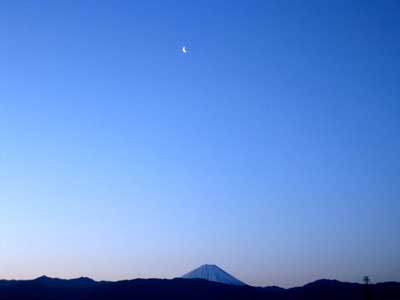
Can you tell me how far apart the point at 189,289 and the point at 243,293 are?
1553 cm

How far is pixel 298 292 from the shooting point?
14438cm

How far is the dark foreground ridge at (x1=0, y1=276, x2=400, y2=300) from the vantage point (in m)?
130

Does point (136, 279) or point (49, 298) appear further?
point (136, 279)

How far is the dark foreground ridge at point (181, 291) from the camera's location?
5098 inches

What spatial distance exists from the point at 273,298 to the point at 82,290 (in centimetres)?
5532

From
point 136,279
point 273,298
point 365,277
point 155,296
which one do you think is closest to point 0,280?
point 136,279

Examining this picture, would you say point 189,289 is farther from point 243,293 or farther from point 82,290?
point 82,290

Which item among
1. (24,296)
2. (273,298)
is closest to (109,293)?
(24,296)

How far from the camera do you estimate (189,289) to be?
142 m

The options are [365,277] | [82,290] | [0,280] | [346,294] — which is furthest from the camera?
[0,280]

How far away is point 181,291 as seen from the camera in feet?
458

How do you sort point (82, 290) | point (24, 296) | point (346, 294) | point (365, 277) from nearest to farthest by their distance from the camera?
point (365, 277) → point (24, 296) → point (346, 294) → point (82, 290)

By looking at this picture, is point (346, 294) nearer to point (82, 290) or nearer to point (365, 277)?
point (82, 290)

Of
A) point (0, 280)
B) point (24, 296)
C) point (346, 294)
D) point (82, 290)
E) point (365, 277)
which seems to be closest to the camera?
point (365, 277)
